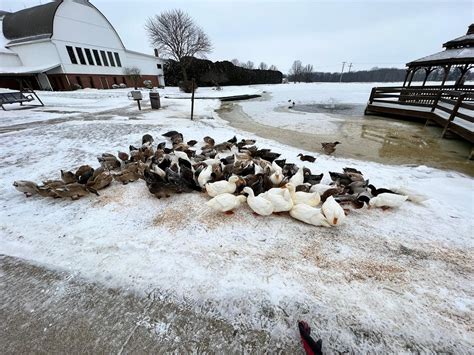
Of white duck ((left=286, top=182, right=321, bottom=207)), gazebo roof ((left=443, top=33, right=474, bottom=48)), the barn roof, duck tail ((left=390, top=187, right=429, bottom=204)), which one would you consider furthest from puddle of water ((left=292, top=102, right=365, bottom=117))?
the barn roof

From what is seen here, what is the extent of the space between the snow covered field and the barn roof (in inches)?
1143

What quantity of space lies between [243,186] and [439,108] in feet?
36.8

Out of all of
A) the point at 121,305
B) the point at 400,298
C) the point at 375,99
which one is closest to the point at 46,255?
the point at 121,305

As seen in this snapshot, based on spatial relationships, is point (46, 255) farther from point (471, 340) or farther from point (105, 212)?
point (471, 340)

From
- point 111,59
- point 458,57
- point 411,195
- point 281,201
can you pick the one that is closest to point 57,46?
point 111,59

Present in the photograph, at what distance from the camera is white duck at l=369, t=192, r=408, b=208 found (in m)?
2.70

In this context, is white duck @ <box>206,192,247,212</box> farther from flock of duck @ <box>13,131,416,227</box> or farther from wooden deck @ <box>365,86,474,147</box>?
wooden deck @ <box>365,86,474,147</box>

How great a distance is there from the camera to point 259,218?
2.56 metres

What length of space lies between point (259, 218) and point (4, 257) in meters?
2.65

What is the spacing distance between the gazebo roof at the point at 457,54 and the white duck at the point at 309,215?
14273 millimetres

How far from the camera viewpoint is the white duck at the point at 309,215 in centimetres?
236

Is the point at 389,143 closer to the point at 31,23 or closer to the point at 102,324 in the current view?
the point at 102,324

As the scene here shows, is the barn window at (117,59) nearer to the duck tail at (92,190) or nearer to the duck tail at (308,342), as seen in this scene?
the duck tail at (92,190)

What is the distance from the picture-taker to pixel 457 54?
10.8m
